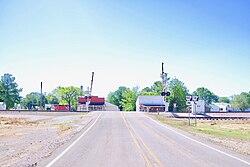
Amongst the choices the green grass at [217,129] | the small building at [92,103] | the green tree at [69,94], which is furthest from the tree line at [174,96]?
the green grass at [217,129]

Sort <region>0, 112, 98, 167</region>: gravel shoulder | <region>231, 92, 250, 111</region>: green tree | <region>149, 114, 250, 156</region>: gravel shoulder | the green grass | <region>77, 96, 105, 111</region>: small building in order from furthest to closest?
<region>231, 92, 250, 111</region>: green tree < <region>77, 96, 105, 111</region>: small building < the green grass < <region>149, 114, 250, 156</region>: gravel shoulder < <region>0, 112, 98, 167</region>: gravel shoulder

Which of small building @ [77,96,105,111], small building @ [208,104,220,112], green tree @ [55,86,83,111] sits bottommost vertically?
small building @ [208,104,220,112]

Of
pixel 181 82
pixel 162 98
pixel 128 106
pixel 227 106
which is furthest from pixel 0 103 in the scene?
pixel 227 106

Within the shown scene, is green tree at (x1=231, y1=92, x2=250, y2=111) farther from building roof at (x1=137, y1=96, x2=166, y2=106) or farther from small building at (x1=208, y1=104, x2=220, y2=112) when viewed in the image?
building roof at (x1=137, y1=96, x2=166, y2=106)

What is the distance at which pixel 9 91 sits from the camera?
91438 mm

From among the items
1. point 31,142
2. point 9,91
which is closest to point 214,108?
point 9,91

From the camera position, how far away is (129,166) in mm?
8555

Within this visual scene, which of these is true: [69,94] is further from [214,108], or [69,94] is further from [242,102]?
[242,102]

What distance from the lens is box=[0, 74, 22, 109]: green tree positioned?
3533 inches

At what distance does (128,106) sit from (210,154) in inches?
3691

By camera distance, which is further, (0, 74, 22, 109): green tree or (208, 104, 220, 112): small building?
(208, 104, 220, 112): small building

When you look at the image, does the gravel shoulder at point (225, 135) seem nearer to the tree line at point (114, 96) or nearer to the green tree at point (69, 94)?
the tree line at point (114, 96)

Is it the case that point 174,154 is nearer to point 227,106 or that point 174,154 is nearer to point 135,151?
point 135,151

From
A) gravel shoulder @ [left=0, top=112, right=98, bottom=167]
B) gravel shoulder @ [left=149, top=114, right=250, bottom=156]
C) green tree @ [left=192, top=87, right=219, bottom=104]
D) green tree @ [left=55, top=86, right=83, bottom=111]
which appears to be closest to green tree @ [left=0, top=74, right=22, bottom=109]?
green tree @ [left=55, top=86, right=83, bottom=111]
